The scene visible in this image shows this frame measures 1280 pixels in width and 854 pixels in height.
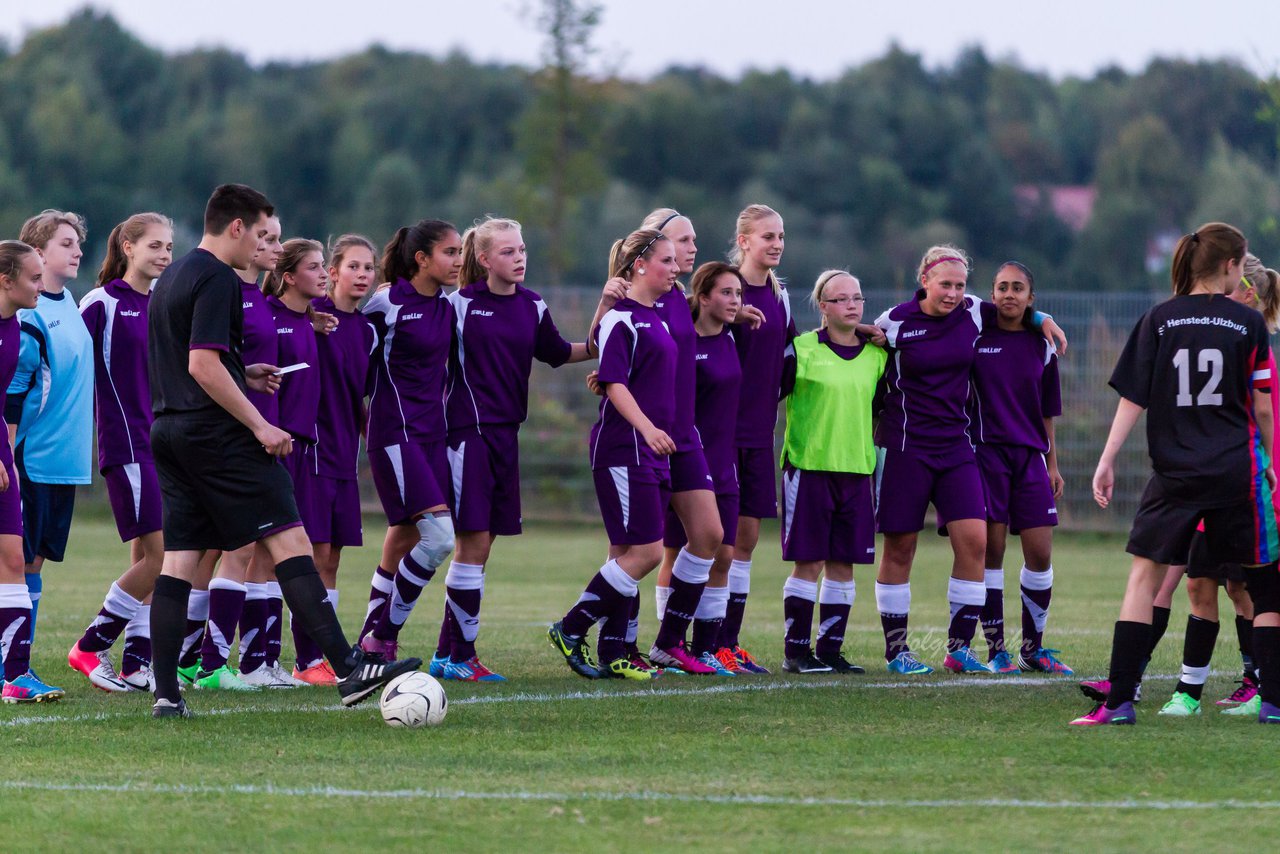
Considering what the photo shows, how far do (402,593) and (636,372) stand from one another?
1557mm

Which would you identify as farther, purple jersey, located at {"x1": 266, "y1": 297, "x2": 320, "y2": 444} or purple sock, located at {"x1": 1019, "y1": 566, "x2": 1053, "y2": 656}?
purple sock, located at {"x1": 1019, "y1": 566, "x2": 1053, "y2": 656}

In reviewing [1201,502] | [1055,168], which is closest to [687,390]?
[1201,502]

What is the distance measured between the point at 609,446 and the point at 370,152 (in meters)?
70.2

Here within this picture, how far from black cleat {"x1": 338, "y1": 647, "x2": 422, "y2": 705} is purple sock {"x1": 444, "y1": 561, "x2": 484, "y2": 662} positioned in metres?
1.69

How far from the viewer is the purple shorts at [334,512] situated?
849 centimetres

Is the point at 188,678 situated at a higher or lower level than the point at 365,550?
higher

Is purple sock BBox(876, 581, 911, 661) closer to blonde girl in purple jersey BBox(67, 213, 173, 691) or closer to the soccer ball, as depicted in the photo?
the soccer ball

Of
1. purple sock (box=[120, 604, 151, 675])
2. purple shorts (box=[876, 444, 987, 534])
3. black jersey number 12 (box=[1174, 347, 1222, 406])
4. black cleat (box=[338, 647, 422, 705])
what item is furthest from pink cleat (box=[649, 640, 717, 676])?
black jersey number 12 (box=[1174, 347, 1222, 406])

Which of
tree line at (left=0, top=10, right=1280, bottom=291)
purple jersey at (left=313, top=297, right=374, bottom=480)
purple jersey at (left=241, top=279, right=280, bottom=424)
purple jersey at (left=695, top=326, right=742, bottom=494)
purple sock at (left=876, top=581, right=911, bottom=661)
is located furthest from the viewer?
tree line at (left=0, top=10, right=1280, bottom=291)

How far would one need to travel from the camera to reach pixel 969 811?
17.0 feet

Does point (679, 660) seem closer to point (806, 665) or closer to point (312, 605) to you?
point (806, 665)

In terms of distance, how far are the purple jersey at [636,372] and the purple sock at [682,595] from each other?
0.55 m

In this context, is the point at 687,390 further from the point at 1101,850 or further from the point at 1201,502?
the point at 1101,850

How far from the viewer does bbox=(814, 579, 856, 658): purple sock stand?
8844mm
